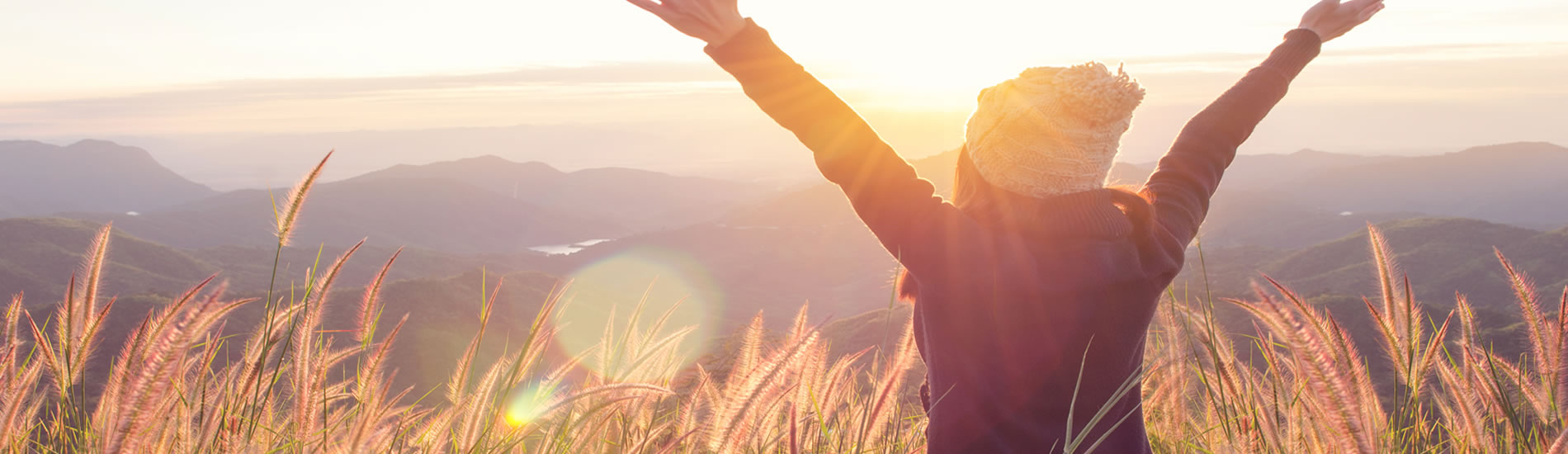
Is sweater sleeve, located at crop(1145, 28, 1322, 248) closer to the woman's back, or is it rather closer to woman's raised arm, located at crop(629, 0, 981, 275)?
the woman's back

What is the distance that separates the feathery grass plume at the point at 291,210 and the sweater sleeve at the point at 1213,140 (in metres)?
1.93

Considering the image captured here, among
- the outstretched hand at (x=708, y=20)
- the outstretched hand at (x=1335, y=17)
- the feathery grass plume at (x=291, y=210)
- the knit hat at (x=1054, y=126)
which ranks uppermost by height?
the outstretched hand at (x=1335, y=17)

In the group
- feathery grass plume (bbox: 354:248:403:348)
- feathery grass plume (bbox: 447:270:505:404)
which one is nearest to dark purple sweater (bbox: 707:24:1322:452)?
feathery grass plume (bbox: 447:270:505:404)

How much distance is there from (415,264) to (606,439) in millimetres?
116921

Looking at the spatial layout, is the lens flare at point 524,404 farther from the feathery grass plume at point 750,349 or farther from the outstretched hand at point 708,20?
the outstretched hand at point 708,20

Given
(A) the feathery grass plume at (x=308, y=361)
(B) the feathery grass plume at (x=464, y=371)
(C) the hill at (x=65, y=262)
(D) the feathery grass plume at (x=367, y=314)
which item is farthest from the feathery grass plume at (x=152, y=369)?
(C) the hill at (x=65, y=262)

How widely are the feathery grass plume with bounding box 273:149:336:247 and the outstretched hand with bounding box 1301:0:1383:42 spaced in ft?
9.65

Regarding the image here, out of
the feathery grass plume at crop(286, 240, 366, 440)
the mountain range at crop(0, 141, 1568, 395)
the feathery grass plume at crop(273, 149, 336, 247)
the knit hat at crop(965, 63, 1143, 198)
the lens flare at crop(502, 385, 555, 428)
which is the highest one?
the knit hat at crop(965, 63, 1143, 198)

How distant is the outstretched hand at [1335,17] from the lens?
2844 mm

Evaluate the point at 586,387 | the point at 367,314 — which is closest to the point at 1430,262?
the point at 586,387

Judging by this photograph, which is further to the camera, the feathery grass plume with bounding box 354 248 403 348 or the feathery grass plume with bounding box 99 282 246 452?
the feathery grass plume with bounding box 354 248 403 348

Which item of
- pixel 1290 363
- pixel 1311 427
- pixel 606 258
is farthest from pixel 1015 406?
pixel 606 258

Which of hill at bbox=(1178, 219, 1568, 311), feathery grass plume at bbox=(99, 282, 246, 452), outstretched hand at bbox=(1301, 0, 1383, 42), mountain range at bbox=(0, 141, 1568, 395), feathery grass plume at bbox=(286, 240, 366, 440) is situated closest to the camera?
feathery grass plume at bbox=(99, 282, 246, 452)

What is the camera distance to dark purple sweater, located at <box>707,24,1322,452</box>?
5.76 ft
